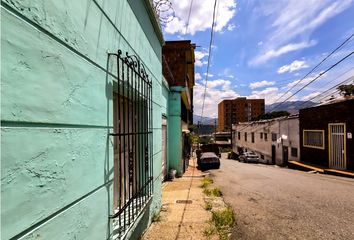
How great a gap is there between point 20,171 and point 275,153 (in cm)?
3466

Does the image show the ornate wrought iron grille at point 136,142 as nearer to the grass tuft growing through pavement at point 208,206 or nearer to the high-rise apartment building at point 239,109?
the grass tuft growing through pavement at point 208,206

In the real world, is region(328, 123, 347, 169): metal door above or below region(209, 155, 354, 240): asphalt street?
above

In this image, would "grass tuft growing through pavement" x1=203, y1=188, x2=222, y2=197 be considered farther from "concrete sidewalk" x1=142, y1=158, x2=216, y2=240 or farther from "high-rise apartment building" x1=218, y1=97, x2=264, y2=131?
"high-rise apartment building" x1=218, y1=97, x2=264, y2=131

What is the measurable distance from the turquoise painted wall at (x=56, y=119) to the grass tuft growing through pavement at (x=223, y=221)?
328 centimetres

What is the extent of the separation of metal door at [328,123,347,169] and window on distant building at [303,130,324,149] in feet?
4.13

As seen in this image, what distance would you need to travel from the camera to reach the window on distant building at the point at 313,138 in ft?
71.2

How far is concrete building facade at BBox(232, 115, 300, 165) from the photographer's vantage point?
27.4 meters

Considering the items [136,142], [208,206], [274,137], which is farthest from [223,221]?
[274,137]

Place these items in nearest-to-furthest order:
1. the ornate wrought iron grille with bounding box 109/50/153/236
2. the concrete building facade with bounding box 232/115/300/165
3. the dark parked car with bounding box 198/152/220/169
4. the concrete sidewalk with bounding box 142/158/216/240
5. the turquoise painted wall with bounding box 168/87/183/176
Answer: the ornate wrought iron grille with bounding box 109/50/153/236 → the concrete sidewalk with bounding box 142/158/216/240 → the turquoise painted wall with bounding box 168/87/183/176 → the dark parked car with bounding box 198/152/220/169 → the concrete building facade with bounding box 232/115/300/165

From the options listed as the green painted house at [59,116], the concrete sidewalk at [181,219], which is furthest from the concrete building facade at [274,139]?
the green painted house at [59,116]

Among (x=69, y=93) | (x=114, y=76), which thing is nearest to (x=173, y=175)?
(x=114, y=76)

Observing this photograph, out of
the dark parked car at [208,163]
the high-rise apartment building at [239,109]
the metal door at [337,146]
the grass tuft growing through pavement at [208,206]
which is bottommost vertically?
the dark parked car at [208,163]

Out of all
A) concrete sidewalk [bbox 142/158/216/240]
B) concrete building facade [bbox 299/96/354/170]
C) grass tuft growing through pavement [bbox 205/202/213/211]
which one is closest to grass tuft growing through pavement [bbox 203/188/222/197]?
concrete sidewalk [bbox 142/158/216/240]

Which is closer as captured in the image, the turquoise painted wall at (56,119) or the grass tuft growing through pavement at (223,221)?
the turquoise painted wall at (56,119)
